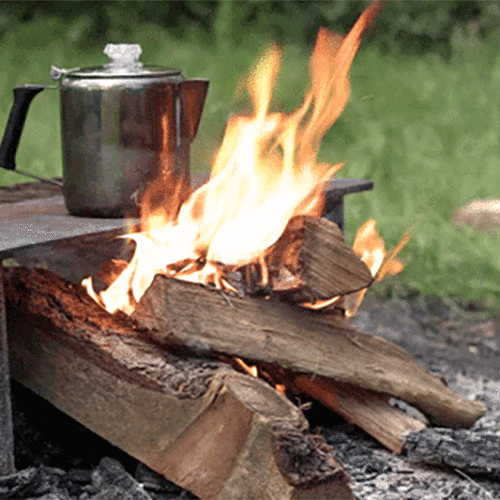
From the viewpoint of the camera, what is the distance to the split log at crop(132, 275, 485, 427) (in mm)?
1883

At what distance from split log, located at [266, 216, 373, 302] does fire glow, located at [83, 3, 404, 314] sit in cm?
4

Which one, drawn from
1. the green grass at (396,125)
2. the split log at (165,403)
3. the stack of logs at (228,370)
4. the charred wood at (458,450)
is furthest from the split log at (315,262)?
the green grass at (396,125)

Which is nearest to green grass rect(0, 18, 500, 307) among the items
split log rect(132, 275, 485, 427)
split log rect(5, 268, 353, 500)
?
split log rect(132, 275, 485, 427)

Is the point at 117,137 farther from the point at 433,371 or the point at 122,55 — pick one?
the point at 433,371

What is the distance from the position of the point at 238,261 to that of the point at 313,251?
165mm

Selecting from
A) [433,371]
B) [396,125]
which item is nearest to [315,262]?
[433,371]

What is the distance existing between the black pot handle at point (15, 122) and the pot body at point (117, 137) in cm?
8

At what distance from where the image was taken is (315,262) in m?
1.95

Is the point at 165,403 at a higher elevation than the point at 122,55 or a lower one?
lower

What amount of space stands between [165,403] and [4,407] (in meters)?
0.32

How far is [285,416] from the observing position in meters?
1.70

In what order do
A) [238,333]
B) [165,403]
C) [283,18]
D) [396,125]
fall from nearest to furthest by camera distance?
[165,403] → [238,333] → [396,125] → [283,18]

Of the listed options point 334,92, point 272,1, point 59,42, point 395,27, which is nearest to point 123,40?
point 59,42

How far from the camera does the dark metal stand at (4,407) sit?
5.79 ft
